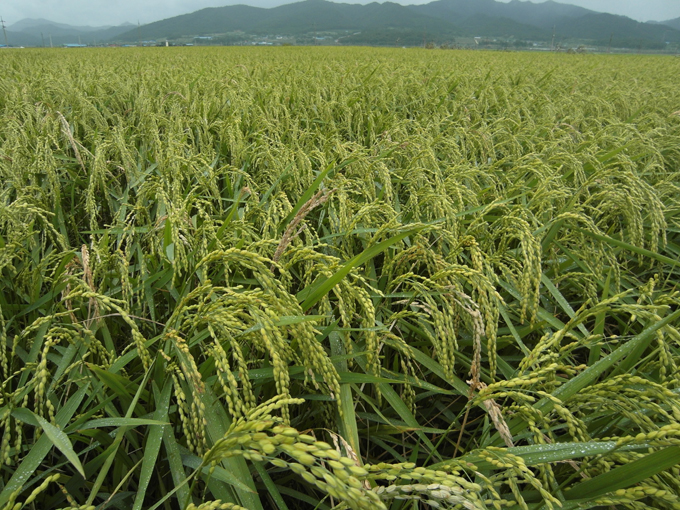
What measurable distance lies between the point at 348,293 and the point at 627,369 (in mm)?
859

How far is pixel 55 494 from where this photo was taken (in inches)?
37.2

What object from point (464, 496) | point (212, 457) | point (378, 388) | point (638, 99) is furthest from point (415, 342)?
point (638, 99)

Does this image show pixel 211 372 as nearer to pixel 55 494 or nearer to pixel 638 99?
pixel 55 494

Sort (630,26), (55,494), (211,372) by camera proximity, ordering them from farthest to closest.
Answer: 1. (630,26)
2. (211,372)
3. (55,494)

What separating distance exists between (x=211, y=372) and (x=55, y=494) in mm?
461

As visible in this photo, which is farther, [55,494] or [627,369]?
[627,369]

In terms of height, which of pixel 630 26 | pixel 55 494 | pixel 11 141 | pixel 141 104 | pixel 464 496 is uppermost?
pixel 630 26

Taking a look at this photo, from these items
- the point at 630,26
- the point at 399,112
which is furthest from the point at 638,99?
the point at 630,26

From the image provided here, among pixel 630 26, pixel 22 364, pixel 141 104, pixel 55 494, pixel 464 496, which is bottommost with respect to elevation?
pixel 55 494

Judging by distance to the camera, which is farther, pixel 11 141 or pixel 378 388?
pixel 11 141

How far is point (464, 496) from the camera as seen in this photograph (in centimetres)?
57

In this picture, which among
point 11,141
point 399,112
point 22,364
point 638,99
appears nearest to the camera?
point 22,364

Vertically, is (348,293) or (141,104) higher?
(141,104)

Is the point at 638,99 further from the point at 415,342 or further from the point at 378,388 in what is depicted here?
the point at 378,388
